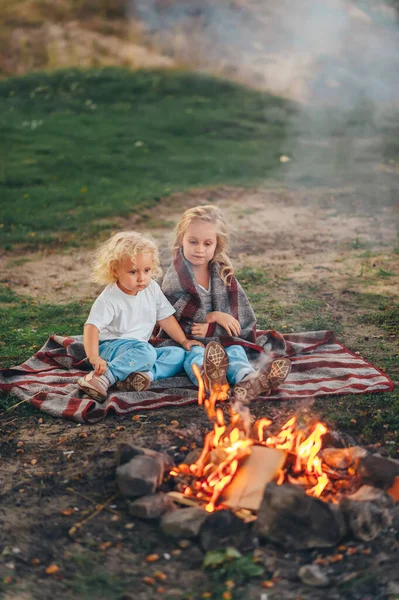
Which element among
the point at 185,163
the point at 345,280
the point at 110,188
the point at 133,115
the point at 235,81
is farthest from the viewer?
the point at 235,81

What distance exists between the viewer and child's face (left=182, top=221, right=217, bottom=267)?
16.8 ft

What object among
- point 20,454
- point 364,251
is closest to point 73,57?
point 364,251

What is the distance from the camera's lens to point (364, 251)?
839cm

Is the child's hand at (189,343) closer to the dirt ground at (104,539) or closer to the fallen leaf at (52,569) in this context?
the dirt ground at (104,539)

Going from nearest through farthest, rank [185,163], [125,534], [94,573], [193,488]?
[94,573]
[125,534]
[193,488]
[185,163]

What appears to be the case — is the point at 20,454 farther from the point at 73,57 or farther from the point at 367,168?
the point at 73,57

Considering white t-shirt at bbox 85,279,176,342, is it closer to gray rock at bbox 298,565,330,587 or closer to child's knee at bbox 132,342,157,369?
child's knee at bbox 132,342,157,369

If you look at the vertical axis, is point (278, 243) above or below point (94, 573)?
above

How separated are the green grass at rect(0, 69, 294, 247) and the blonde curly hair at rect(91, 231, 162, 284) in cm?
400

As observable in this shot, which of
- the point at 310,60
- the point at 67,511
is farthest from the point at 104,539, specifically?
the point at 310,60

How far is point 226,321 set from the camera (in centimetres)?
524

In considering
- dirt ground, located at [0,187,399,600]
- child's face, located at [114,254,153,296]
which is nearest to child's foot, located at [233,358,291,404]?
dirt ground, located at [0,187,399,600]

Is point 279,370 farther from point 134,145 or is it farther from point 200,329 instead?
point 134,145

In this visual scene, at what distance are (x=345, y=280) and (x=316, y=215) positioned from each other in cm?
276
